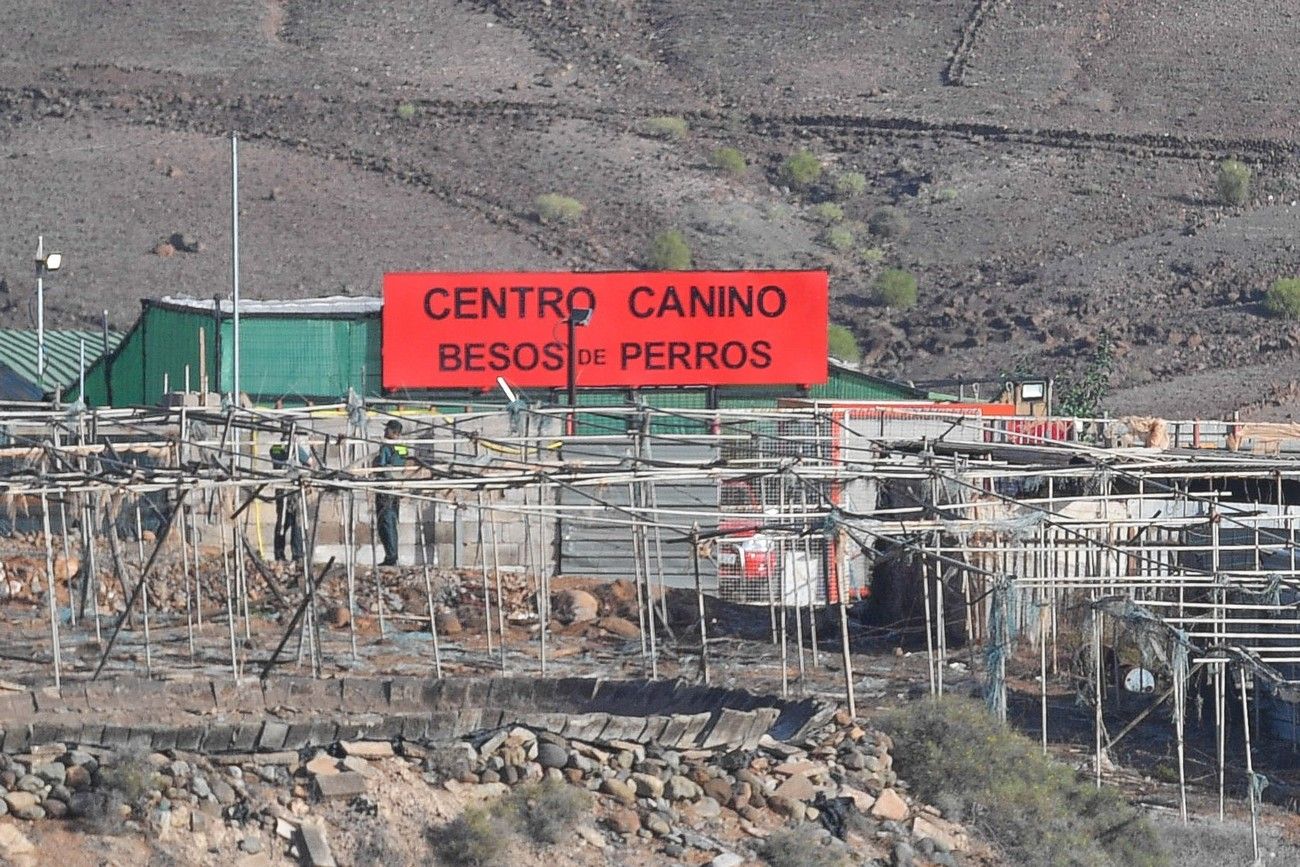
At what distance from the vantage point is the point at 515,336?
117 feet

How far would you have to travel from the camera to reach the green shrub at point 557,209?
74.4 metres

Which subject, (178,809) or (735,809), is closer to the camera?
(178,809)

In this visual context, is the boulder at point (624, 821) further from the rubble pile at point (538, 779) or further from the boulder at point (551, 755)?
the boulder at point (551, 755)

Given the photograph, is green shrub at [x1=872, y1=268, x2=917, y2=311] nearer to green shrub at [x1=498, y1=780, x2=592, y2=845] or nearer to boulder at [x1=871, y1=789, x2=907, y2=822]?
boulder at [x1=871, y1=789, x2=907, y2=822]

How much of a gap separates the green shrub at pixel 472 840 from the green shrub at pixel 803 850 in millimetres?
1774

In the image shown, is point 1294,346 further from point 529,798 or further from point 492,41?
point 529,798

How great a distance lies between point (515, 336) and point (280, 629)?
11500 millimetres

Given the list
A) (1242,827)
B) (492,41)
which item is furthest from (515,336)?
(492,41)

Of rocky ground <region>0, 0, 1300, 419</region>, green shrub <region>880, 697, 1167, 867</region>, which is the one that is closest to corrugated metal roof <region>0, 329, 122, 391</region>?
rocky ground <region>0, 0, 1300, 419</region>

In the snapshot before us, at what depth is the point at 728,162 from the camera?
80.5m

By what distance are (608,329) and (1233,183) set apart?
44.4 m

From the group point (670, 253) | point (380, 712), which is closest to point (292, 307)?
point (380, 712)

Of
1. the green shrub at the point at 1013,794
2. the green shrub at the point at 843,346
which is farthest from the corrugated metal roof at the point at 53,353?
the green shrub at the point at 1013,794

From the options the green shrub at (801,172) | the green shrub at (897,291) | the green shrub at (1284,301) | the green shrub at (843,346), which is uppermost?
the green shrub at (801,172)
